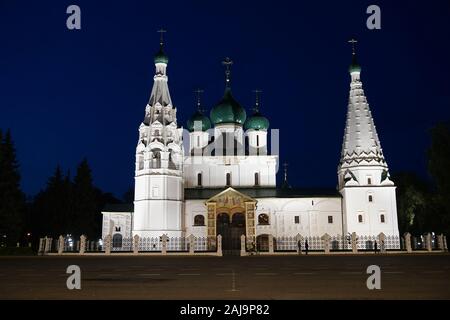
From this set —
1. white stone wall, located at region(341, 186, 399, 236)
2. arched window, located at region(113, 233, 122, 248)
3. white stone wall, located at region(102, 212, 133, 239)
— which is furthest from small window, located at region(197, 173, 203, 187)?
white stone wall, located at region(341, 186, 399, 236)

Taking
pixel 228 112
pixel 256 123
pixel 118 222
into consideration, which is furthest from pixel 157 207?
pixel 256 123

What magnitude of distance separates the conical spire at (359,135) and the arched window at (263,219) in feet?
29.7

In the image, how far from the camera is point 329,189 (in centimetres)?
5094

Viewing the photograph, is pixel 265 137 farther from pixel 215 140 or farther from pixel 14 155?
pixel 14 155

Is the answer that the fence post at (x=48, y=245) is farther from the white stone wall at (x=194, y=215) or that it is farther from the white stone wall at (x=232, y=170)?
the white stone wall at (x=232, y=170)

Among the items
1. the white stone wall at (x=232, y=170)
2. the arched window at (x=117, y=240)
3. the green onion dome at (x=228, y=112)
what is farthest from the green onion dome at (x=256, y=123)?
the arched window at (x=117, y=240)

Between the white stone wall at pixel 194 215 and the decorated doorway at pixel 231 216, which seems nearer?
the decorated doorway at pixel 231 216

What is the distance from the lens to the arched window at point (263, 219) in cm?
4894

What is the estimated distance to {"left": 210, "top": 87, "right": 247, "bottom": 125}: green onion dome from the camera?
5459 cm
